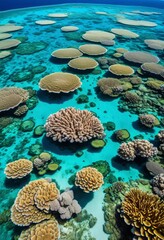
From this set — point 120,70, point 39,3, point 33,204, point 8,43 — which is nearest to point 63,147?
point 33,204

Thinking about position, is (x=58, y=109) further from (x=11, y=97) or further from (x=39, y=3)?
(x=39, y=3)

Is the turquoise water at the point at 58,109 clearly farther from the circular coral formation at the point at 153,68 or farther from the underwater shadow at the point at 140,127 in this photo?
the circular coral formation at the point at 153,68

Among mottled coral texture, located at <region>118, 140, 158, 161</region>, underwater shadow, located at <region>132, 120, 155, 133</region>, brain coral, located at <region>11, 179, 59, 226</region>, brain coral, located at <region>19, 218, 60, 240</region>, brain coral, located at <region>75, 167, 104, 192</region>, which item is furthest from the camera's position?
underwater shadow, located at <region>132, 120, 155, 133</region>

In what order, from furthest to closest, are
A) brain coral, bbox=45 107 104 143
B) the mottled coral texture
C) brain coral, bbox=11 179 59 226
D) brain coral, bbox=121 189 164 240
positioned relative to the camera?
brain coral, bbox=45 107 104 143 → the mottled coral texture → brain coral, bbox=11 179 59 226 → brain coral, bbox=121 189 164 240

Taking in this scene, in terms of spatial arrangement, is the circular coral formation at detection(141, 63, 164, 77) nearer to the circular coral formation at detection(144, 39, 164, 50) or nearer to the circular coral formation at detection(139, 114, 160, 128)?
the circular coral formation at detection(139, 114, 160, 128)

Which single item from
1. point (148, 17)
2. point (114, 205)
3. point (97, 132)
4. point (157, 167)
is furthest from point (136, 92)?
point (148, 17)

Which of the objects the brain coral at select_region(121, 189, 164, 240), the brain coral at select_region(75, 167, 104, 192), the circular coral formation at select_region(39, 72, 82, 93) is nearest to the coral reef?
the brain coral at select_region(75, 167, 104, 192)
